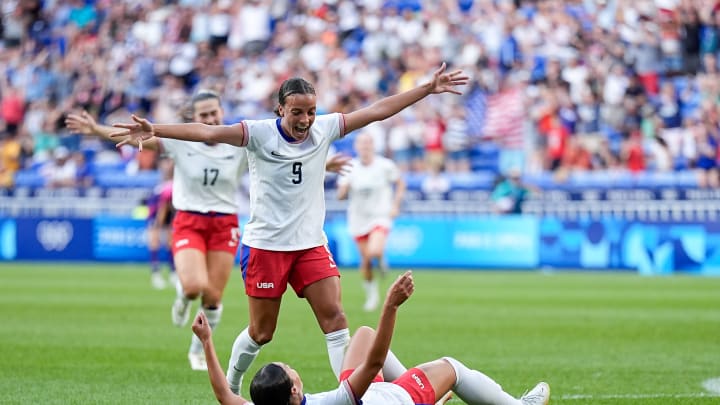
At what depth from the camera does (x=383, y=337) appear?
22.5 ft

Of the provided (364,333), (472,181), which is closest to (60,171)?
(472,181)

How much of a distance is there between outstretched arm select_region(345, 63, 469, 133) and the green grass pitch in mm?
2465

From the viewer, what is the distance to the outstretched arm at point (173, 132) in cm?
839

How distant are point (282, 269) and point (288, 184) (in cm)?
63

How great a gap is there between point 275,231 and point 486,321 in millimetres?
8535

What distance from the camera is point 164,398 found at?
995cm

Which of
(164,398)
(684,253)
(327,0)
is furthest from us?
(327,0)

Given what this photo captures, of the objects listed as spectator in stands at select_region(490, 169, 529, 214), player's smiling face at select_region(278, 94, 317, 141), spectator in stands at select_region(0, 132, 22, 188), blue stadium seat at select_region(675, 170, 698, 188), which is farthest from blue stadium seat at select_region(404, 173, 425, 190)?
player's smiling face at select_region(278, 94, 317, 141)

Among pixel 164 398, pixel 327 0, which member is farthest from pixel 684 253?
pixel 164 398

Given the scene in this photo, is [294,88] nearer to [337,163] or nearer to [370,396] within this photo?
[337,163]

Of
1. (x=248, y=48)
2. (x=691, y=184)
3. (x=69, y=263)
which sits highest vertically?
(x=248, y=48)

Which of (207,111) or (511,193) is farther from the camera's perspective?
(511,193)

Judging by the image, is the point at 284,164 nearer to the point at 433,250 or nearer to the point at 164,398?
the point at 164,398

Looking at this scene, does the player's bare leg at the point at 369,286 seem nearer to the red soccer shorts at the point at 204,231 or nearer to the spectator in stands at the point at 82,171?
the red soccer shorts at the point at 204,231
